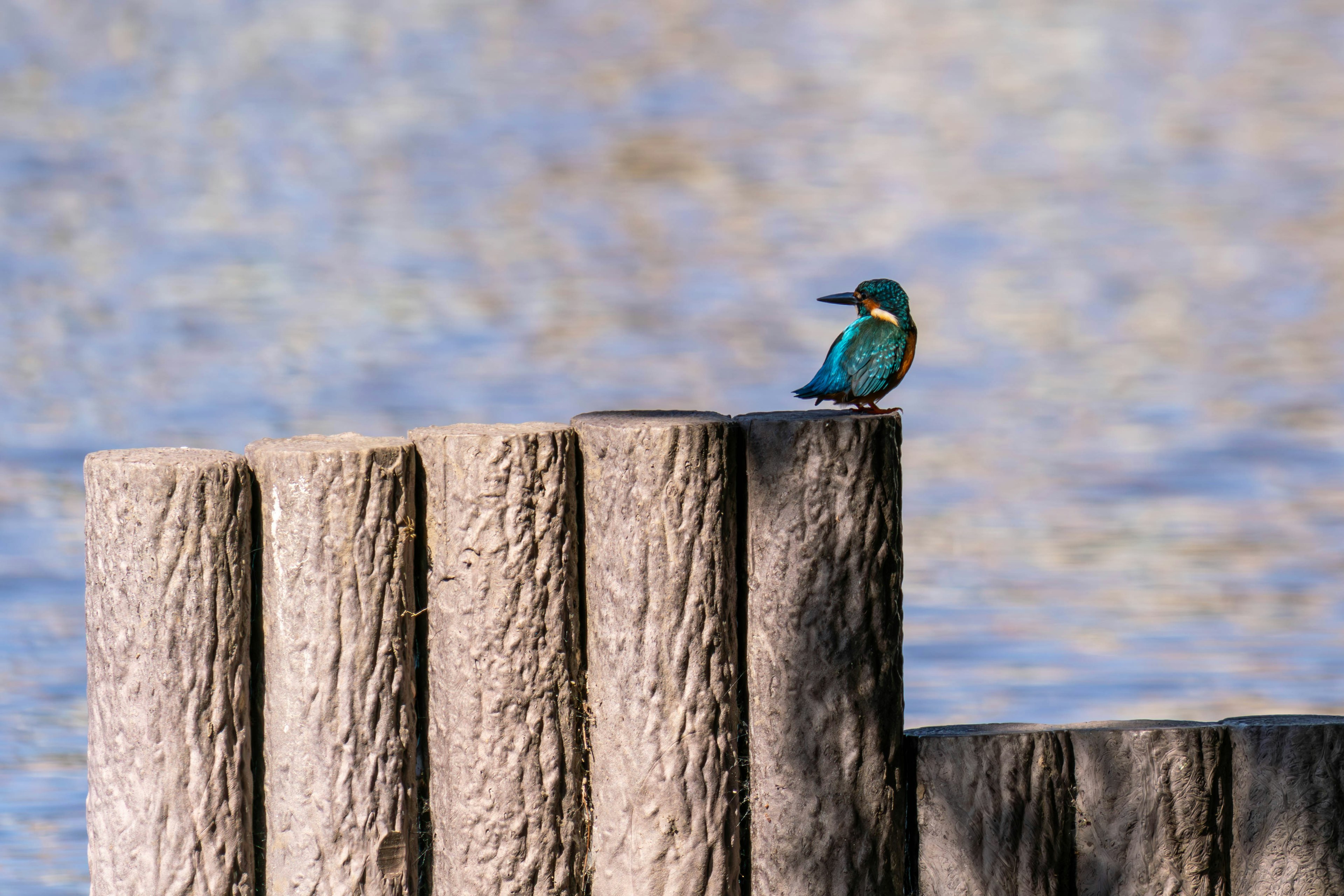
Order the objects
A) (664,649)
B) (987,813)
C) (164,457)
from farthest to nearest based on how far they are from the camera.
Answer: (987,813)
(164,457)
(664,649)

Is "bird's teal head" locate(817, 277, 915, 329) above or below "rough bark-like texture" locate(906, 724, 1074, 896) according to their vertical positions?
above

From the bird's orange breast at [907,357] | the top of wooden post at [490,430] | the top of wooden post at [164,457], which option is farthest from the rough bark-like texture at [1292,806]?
the top of wooden post at [164,457]

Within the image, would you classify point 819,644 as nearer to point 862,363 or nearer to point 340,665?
point 862,363

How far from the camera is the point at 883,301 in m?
3.83

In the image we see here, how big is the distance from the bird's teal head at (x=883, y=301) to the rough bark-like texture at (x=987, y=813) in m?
1.05

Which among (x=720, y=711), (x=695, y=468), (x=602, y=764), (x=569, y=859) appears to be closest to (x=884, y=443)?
(x=695, y=468)

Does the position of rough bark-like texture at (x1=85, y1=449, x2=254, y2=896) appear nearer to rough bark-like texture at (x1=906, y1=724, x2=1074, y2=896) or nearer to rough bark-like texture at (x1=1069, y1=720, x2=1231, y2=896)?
rough bark-like texture at (x1=906, y1=724, x2=1074, y2=896)

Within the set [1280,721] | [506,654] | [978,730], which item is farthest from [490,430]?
[1280,721]

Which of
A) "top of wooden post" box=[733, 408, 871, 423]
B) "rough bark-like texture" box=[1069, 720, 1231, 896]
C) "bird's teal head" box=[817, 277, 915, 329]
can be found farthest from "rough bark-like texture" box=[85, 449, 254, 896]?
"rough bark-like texture" box=[1069, 720, 1231, 896]

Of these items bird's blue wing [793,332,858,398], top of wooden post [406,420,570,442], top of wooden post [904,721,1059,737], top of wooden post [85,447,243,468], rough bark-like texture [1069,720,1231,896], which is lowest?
rough bark-like texture [1069,720,1231,896]

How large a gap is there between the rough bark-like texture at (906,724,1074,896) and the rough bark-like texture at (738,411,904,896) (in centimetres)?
18

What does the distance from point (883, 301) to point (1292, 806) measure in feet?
5.44

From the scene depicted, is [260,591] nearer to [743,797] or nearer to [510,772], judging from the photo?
[510,772]

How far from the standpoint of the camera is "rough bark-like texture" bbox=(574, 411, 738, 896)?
11.5ft
